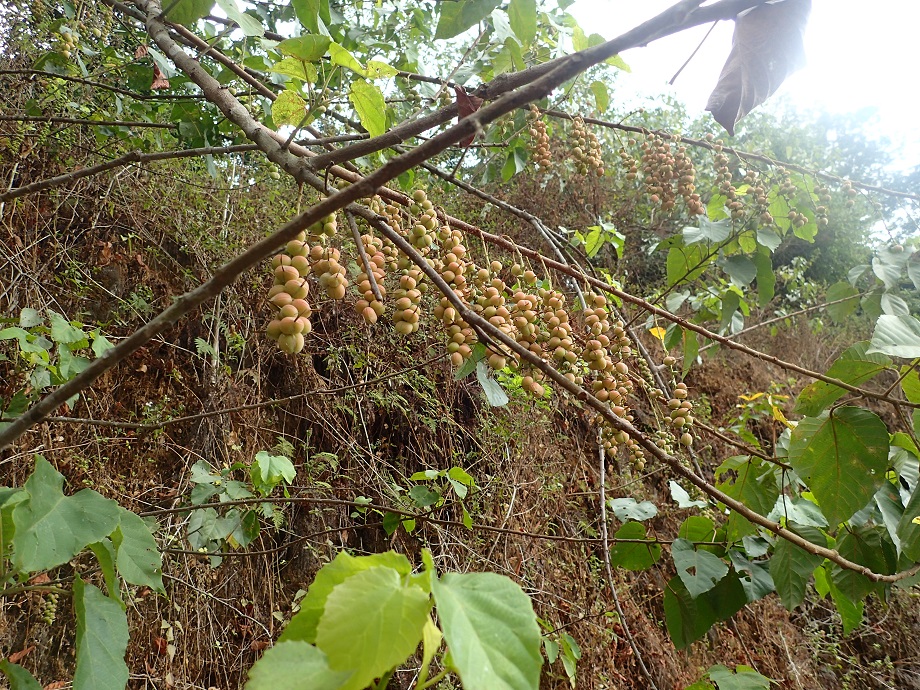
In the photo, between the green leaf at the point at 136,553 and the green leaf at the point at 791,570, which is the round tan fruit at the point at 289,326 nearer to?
the green leaf at the point at 136,553

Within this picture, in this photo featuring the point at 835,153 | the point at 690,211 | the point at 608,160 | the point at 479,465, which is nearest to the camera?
the point at 690,211

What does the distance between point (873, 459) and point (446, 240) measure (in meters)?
0.82

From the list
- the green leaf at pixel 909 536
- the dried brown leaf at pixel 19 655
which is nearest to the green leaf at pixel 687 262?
the green leaf at pixel 909 536

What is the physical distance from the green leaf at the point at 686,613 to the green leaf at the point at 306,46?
1.26 metres

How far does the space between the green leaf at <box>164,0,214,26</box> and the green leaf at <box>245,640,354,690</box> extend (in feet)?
4.03

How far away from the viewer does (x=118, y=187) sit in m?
2.99

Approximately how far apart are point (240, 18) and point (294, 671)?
1.27 meters

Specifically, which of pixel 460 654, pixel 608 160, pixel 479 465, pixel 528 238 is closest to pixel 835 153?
pixel 608 160

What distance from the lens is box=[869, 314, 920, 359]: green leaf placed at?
2.66 feet

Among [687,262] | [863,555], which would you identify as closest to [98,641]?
[863,555]

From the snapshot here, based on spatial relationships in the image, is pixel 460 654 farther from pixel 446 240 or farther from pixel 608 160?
pixel 608 160

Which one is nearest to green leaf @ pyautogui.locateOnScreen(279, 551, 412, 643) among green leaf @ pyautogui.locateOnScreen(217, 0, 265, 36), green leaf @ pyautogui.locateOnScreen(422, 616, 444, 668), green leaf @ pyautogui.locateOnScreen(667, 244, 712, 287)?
green leaf @ pyautogui.locateOnScreen(422, 616, 444, 668)

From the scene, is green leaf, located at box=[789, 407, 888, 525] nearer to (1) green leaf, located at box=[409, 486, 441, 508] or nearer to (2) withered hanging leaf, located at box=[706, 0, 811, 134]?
(2) withered hanging leaf, located at box=[706, 0, 811, 134]

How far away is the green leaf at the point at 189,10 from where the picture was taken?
45.1 inches
